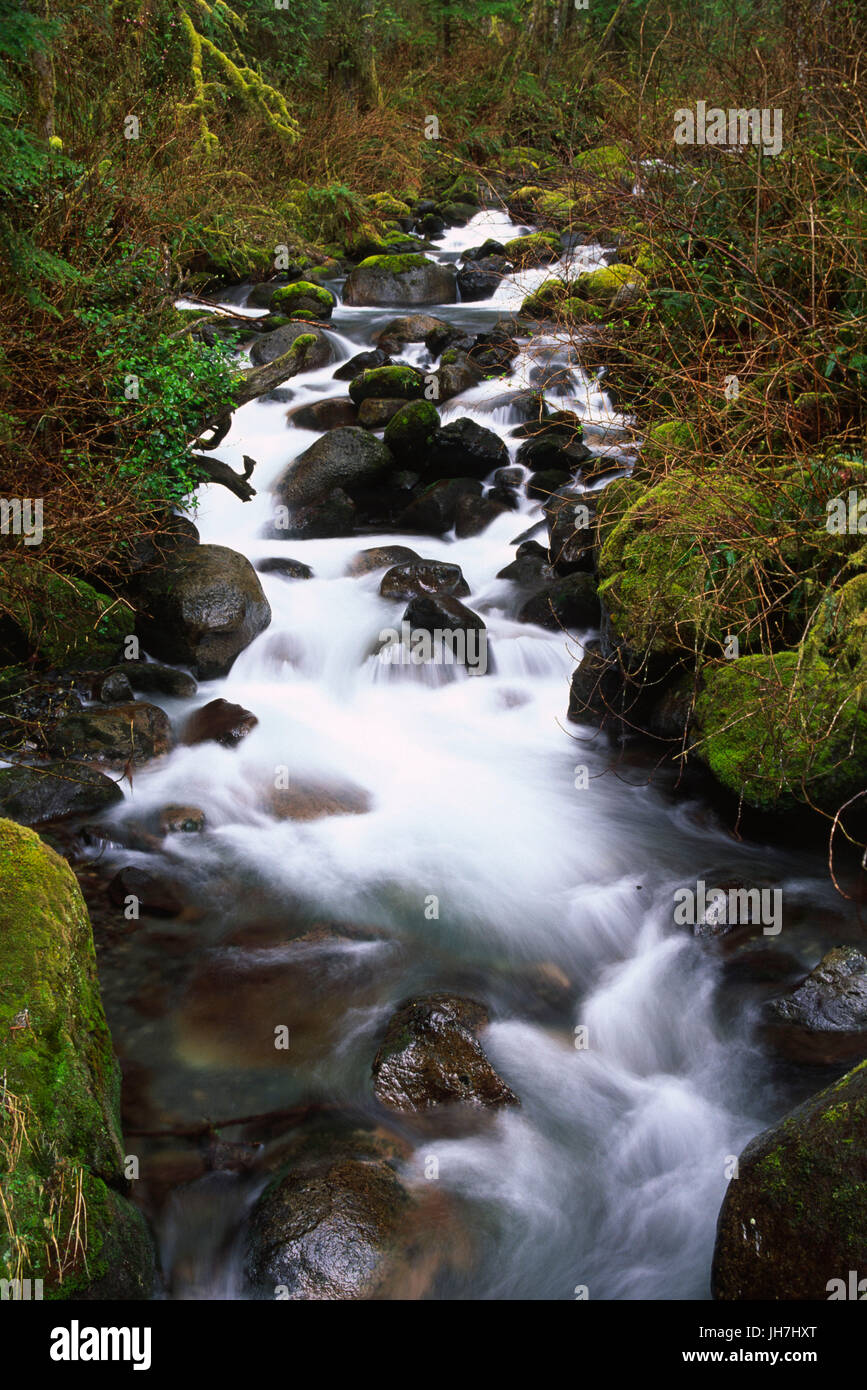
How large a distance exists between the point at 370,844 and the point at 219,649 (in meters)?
2.42

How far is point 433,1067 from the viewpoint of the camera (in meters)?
4.38

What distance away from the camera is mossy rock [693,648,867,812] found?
525cm

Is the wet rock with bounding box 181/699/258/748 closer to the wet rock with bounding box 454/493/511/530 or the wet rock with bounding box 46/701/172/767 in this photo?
the wet rock with bounding box 46/701/172/767

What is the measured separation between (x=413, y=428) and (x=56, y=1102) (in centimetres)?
834

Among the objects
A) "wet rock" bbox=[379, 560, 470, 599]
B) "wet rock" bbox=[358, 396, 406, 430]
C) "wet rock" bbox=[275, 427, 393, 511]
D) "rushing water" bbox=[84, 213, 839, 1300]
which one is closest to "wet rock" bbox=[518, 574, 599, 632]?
"rushing water" bbox=[84, 213, 839, 1300]

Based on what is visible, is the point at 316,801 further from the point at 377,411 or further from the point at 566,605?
the point at 377,411

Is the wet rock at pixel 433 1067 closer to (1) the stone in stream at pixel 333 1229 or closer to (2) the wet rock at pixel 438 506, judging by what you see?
(1) the stone in stream at pixel 333 1229

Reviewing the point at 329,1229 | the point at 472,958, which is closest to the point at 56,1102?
the point at 329,1229

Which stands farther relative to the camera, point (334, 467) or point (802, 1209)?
point (334, 467)

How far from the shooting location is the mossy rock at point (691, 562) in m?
5.63

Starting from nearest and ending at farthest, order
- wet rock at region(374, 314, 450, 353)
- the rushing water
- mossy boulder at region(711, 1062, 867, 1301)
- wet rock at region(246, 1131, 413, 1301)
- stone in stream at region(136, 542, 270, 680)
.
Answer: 1. mossy boulder at region(711, 1062, 867, 1301)
2. wet rock at region(246, 1131, 413, 1301)
3. the rushing water
4. stone in stream at region(136, 542, 270, 680)
5. wet rock at region(374, 314, 450, 353)

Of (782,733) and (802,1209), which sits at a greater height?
(782,733)

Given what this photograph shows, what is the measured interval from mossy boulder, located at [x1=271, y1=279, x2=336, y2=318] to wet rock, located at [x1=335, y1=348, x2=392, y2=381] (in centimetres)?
190

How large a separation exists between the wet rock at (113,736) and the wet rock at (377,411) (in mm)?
5328
